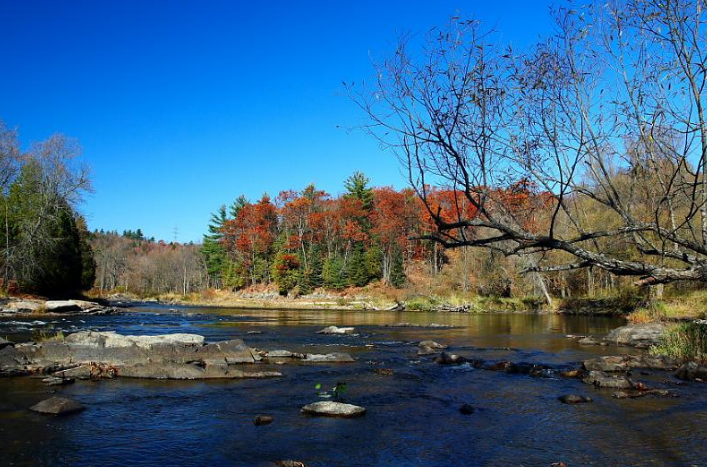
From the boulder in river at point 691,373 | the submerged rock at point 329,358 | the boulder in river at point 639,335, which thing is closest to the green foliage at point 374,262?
the boulder in river at point 639,335

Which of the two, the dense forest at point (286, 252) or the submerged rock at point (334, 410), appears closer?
the submerged rock at point (334, 410)

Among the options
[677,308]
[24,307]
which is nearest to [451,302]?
[677,308]

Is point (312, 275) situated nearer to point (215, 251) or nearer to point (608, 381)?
point (215, 251)

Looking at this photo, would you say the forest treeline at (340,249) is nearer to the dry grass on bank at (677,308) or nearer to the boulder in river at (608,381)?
the dry grass on bank at (677,308)

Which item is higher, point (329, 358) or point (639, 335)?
point (639, 335)

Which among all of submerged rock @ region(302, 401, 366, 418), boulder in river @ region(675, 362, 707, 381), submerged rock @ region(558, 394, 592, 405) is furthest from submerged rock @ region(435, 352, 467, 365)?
submerged rock @ region(302, 401, 366, 418)

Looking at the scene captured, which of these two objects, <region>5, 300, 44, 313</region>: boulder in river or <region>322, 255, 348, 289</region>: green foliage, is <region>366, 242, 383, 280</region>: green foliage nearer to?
<region>322, 255, 348, 289</region>: green foliage

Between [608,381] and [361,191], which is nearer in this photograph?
[608,381]

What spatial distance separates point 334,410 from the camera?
10586 millimetres

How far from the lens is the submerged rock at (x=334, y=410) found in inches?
414

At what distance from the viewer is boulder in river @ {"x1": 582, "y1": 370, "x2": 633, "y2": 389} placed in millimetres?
13237

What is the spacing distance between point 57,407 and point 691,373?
16108mm

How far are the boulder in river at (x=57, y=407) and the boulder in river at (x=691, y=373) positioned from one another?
50.9 feet

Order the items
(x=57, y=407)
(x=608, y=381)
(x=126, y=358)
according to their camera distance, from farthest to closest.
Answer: (x=126, y=358) < (x=608, y=381) < (x=57, y=407)
